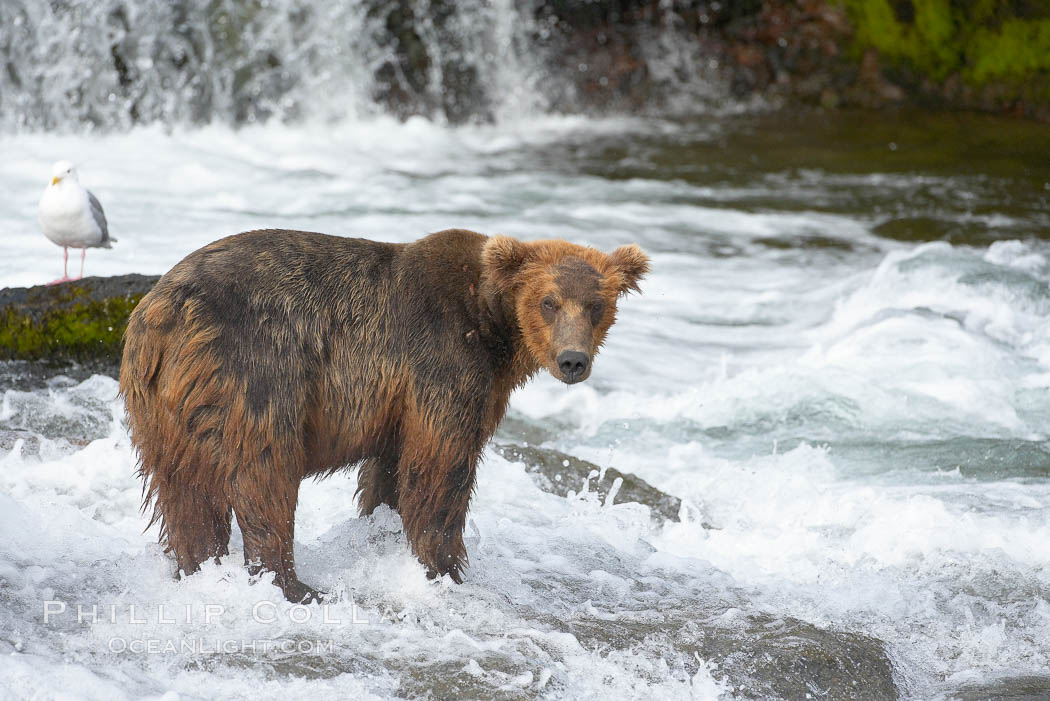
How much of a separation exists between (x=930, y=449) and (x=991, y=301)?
3239 mm

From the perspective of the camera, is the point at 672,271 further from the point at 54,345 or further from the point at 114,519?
the point at 114,519

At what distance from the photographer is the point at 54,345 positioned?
7.33 metres

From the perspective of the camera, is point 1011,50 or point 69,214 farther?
point 1011,50

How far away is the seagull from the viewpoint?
864 centimetres

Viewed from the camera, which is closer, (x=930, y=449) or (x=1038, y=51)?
(x=930, y=449)

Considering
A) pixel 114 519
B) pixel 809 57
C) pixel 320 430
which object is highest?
pixel 809 57

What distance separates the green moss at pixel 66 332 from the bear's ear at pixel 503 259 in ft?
11.0

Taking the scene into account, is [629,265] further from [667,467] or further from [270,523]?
[667,467]

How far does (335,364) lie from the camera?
476 centimetres

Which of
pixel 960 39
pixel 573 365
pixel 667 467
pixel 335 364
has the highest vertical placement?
pixel 960 39

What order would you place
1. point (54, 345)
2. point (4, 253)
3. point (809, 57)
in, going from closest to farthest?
1. point (54, 345)
2. point (4, 253)
3. point (809, 57)

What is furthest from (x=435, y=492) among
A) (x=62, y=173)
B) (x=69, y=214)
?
(x=62, y=173)

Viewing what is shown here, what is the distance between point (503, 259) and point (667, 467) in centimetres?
331

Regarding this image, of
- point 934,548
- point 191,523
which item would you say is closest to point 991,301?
point 934,548
